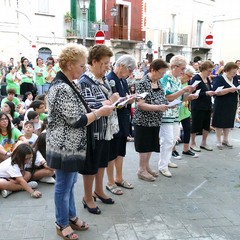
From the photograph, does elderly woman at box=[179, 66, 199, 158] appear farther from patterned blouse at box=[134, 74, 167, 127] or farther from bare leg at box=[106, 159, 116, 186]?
bare leg at box=[106, 159, 116, 186]

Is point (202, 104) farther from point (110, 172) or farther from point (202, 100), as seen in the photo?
point (110, 172)

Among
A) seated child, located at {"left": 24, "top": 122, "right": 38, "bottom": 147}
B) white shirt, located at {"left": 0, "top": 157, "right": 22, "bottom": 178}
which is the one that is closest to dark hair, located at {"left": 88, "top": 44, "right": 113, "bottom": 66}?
white shirt, located at {"left": 0, "top": 157, "right": 22, "bottom": 178}

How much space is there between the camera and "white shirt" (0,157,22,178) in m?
4.16

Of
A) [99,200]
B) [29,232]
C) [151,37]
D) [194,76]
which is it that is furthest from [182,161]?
[151,37]

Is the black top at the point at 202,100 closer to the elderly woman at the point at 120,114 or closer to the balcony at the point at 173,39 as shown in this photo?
the elderly woman at the point at 120,114

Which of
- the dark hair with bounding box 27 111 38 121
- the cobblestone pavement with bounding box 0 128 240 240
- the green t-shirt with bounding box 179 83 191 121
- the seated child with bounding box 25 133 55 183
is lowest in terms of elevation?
the cobblestone pavement with bounding box 0 128 240 240

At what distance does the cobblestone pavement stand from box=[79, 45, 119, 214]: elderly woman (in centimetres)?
39

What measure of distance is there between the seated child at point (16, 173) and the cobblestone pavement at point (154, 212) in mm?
95

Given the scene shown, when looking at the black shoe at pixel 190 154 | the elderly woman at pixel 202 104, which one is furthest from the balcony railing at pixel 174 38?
the black shoe at pixel 190 154

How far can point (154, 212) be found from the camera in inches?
145

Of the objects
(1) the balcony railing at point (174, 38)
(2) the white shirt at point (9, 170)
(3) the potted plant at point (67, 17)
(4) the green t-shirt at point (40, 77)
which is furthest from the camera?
(1) the balcony railing at point (174, 38)

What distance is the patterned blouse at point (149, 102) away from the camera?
432 centimetres

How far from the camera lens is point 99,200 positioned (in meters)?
3.93

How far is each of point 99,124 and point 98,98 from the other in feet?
0.87
